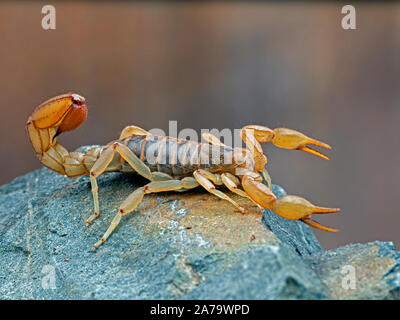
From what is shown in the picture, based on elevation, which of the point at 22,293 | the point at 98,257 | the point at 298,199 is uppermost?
the point at 298,199

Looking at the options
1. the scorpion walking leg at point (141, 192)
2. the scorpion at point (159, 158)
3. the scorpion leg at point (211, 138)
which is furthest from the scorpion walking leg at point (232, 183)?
the scorpion leg at point (211, 138)

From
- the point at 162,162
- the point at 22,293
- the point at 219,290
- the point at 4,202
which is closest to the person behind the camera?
the point at 219,290

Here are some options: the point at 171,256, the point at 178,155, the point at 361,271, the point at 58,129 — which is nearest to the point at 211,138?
the point at 178,155

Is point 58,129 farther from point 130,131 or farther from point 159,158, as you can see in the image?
point 159,158

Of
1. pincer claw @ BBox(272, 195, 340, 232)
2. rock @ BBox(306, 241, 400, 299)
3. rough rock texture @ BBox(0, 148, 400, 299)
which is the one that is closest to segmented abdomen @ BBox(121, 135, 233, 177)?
rough rock texture @ BBox(0, 148, 400, 299)

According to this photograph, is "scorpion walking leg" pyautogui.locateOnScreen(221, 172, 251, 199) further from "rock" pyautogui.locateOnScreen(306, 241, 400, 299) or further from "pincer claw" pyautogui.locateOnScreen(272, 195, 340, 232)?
"rock" pyautogui.locateOnScreen(306, 241, 400, 299)

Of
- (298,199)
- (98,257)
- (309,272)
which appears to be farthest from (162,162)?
(309,272)

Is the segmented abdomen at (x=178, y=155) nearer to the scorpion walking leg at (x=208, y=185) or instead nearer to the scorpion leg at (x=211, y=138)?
the scorpion walking leg at (x=208, y=185)

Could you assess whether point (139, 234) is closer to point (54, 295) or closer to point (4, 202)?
point (54, 295)
